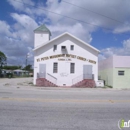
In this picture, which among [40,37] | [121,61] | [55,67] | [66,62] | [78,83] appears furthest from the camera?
[40,37]

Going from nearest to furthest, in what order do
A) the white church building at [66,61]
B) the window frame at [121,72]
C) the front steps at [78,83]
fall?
1. the front steps at [78,83]
2. the window frame at [121,72]
3. the white church building at [66,61]

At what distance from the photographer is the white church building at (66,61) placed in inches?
982

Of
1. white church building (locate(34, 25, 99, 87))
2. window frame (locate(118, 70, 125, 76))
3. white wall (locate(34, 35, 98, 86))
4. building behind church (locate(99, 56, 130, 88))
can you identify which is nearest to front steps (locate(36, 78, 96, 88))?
white church building (locate(34, 25, 99, 87))

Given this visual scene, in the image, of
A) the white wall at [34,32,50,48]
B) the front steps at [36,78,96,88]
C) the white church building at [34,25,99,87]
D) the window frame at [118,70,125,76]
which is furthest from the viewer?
the white wall at [34,32,50,48]

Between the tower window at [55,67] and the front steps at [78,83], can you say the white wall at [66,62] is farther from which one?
the front steps at [78,83]

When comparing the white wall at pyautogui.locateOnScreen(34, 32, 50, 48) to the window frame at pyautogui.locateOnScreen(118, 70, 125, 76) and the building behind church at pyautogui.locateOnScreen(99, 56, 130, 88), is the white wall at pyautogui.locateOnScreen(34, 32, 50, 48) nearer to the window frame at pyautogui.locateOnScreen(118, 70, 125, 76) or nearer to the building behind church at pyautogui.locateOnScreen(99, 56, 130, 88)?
the building behind church at pyautogui.locateOnScreen(99, 56, 130, 88)

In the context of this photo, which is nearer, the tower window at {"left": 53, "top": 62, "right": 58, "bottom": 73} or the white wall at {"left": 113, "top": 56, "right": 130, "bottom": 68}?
the white wall at {"left": 113, "top": 56, "right": 130, "bottom": 68}

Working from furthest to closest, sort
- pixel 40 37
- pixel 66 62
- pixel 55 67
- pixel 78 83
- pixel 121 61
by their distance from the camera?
pixel 40 37 < pixel 55 67 < pixel 66 62 < pixel 78 83 < pixel 121 61

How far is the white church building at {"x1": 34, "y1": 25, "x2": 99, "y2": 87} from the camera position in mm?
24953

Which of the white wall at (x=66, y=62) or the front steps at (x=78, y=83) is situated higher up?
the white wall at (x=66, y=62)

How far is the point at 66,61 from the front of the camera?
82.7 feet

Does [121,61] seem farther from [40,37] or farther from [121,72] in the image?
[40,37]

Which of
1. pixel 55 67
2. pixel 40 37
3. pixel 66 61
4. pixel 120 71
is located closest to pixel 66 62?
pixel 66 61

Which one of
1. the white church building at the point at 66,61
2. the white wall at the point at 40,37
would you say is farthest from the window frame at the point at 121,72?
the white wall at the point at 40,37
